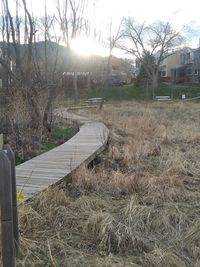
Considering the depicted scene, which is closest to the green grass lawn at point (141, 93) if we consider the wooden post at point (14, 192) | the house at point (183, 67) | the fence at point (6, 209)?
the house at point (183, 67)

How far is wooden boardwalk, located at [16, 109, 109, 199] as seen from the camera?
18.0 ft

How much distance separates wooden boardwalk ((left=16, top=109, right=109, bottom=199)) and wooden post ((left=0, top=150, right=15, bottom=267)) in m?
1.66

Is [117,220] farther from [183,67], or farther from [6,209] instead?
[183,67]

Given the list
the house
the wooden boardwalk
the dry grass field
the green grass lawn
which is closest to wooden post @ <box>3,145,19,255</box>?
the dry grass field

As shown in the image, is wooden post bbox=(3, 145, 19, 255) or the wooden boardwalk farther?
the wooden boardwalk

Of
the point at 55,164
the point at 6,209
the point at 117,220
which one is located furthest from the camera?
the point at 55,164

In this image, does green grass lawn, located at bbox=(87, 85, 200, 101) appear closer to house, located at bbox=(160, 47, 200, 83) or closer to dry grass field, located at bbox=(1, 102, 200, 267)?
house, located at bbox=(160, 47, 200, 83)

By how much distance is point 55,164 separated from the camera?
269 inches

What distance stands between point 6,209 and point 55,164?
3788mm

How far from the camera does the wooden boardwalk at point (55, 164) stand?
5485 mm

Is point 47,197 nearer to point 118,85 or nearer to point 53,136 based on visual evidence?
point 53,136

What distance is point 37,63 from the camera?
37.9 feet

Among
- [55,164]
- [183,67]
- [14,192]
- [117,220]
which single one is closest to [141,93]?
[183,67]

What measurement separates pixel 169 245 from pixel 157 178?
2.40 meters
